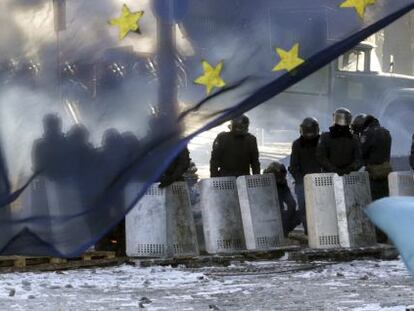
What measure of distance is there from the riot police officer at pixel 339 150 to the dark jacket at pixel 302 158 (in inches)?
29.9

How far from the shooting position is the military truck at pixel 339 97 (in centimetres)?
2022

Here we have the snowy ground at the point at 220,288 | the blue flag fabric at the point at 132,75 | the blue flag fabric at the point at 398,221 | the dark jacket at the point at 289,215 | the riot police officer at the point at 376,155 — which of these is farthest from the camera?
the dark jacket at the point at 289,215

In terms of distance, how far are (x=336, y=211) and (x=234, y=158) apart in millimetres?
1401

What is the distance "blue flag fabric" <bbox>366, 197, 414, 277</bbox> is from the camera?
4227 millimetres

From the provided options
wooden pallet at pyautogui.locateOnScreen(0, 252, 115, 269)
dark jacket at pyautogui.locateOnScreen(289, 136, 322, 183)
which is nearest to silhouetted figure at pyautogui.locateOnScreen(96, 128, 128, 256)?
wooden pallet at pyautogui.locateOnScreen(0, 252, 115, 269)

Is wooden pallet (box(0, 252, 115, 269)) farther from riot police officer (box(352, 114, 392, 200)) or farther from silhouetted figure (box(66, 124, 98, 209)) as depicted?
silhouetted figure (box(66, 124, 98, 209))

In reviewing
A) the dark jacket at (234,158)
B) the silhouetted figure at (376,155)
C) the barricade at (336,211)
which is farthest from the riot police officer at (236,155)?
the silhouetted figure at (376,155)

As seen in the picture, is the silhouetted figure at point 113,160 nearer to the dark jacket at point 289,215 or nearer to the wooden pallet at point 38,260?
the wooden pallet at point 38,260

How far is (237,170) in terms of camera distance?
13.3m

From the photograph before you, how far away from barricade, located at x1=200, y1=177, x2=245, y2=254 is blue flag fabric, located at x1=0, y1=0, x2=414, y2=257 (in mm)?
5033

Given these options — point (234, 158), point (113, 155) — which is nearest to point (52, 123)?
point (113, 155)

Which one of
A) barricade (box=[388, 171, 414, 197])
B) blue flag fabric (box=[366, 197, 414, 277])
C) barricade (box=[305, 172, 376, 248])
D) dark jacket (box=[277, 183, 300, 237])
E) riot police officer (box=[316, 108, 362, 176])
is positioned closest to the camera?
blue flag fabric (box=[366, 197, 414, 277])

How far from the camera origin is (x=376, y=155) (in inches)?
547

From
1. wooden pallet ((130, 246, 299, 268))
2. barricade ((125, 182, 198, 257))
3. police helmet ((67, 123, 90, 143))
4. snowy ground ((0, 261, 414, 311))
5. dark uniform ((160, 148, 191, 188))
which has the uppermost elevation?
dark uniform ((160, 148, 191, 188))
